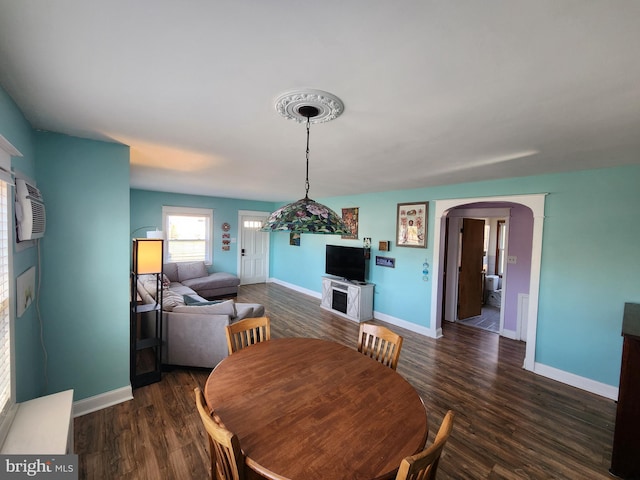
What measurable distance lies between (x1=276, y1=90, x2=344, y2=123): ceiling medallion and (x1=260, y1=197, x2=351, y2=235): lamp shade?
0.56 meters

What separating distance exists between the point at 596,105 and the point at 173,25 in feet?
6.94

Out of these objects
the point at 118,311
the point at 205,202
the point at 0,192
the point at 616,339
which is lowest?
the point at 616,339

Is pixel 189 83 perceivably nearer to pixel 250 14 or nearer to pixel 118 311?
pixel 250 14

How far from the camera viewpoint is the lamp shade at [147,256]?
8.56ft

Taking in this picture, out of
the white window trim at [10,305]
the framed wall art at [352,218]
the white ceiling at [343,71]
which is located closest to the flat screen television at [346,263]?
the framed wall art at [352,218]

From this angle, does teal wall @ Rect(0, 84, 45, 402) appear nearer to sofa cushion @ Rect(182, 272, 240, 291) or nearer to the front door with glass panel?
sofa cushion @ Rect(182, 272, 240, 291)

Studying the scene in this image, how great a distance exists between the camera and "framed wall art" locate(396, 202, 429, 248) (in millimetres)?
4336

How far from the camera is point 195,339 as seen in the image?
3000mm

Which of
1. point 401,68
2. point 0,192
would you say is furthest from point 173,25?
point 0,192

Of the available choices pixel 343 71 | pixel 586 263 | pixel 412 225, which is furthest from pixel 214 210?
pixel 586 263

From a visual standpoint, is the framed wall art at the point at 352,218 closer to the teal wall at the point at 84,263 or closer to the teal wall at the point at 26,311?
the teal wall at the point at 84,263

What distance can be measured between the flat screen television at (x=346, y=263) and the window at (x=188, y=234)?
128 inches

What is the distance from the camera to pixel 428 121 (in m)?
1.75

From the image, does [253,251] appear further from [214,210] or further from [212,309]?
[212,309]
